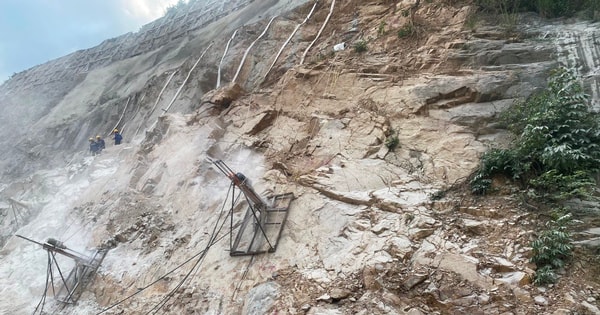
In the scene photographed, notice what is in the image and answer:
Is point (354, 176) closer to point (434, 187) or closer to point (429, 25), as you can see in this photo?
point (434, 187)

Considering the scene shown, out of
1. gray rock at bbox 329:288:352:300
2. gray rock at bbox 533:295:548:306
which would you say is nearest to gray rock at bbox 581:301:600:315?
gray rock at bbox 533:295:548:306

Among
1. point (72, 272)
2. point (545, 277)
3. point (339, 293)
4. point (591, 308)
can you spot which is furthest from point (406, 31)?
point (72, 272)

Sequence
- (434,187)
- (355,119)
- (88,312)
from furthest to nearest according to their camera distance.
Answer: (355,119)
(88,312)
(434,187)

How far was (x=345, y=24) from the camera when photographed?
36.1 ft

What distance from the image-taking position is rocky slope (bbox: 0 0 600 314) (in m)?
4.76

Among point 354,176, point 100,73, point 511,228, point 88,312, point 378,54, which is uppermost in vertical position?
point 100,73

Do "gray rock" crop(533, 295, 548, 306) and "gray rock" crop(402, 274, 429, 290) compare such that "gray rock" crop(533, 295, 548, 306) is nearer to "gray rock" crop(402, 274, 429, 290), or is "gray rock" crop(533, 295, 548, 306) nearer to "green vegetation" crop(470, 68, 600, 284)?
"green vegetation" crop(470, 68, 600, 284)

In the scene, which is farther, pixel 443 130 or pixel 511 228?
pixel 443 130

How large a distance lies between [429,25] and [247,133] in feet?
16.8

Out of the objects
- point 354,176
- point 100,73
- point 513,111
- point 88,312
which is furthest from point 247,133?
point 100,73

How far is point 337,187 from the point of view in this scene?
6621 millimetres

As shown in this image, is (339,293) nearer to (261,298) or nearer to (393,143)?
(261,298)

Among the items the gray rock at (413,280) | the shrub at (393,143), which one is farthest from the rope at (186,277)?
the gray rock at (413,280)

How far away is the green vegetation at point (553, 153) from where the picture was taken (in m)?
4.95
